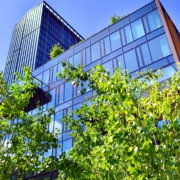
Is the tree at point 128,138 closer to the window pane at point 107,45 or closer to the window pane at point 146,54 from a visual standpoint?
the window pane at point 146,54

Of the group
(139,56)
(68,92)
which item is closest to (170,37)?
(139,56)

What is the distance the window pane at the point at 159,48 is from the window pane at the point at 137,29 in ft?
4.86

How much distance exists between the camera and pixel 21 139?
7.99m

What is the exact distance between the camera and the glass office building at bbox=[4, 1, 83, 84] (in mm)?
53156

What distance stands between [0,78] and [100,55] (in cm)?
1267

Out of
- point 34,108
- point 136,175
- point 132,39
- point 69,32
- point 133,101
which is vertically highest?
point 69,32

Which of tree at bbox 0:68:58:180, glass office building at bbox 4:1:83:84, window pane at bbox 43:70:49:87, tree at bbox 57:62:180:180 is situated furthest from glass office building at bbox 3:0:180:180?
glass office building at bbox 4:1:83:84

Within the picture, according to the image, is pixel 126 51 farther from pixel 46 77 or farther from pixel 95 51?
pixel 46 77

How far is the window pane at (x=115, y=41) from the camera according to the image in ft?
65.5

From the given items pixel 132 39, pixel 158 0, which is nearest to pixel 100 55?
pixel 132 39

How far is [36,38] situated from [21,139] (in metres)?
49.7

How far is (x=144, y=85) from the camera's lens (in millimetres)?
6312

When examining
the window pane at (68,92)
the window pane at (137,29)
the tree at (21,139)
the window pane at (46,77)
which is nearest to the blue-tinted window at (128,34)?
the window pane at (137,29)

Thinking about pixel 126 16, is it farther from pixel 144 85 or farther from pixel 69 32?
pixel 69 32
